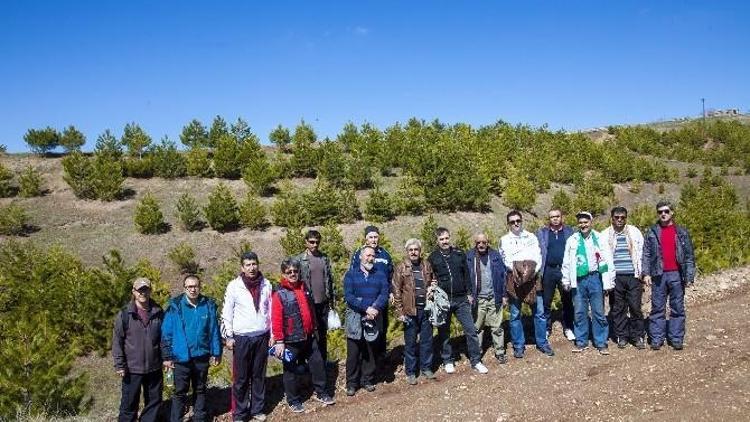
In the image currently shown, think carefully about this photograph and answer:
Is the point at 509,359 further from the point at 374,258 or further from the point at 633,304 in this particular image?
the point at 374,258

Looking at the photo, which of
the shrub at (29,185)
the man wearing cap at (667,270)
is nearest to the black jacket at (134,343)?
the man wearing cap at (667,270)

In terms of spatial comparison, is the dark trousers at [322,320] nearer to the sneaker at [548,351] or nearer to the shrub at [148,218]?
the sneaker at [548,351]

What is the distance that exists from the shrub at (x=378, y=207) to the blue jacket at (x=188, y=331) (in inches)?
541

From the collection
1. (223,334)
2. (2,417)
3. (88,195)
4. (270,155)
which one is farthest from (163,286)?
(270,155)

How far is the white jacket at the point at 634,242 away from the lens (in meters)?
7.20

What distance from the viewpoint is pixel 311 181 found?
23359mm

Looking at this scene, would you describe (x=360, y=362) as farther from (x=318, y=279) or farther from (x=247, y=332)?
(x=247, y=332)

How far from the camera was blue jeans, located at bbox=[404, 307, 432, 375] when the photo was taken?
6707 mm

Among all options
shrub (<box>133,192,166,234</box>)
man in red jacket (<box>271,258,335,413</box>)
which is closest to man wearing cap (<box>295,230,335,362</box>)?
man in red jacket (<box>271,258,335,413</box>)

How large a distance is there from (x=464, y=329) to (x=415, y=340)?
0.72 metres

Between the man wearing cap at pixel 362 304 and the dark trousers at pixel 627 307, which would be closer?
the man wearing cap at pixel 362 304

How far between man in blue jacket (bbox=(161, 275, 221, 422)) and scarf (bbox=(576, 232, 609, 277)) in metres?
4.78

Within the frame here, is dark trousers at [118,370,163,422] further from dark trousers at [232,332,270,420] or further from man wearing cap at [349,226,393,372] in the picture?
man wearing cap at [349,226,393,372]

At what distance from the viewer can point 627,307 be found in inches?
292
